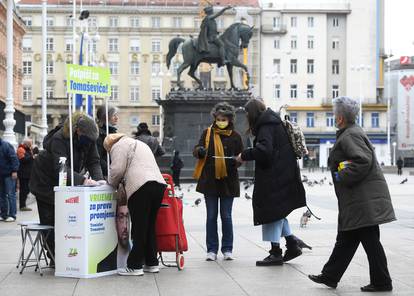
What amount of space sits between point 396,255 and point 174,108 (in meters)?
31.2

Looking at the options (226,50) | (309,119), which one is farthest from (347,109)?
(309,119)

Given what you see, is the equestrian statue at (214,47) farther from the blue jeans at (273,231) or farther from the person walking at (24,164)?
the blue jeans at (273,231)

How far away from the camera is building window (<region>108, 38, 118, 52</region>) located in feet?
349

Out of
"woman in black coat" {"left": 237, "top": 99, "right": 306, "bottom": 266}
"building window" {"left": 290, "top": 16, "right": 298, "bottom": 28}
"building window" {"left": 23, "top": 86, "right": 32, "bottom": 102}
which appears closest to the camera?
"woman in black coat" {"left": 237, "top": 99, "right": 306, "bottom": 266}

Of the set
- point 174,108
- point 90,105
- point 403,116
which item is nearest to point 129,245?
point 174,108

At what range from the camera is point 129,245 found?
10.5 m

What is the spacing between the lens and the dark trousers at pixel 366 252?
8.93m

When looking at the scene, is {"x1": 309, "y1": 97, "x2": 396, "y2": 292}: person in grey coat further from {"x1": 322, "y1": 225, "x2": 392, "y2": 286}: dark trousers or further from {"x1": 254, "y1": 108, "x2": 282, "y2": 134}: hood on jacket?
{"x1": 254, "y1": 108, "x2": 282, "y2": 134}: hood on jacket

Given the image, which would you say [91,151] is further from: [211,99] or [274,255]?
[211,99]

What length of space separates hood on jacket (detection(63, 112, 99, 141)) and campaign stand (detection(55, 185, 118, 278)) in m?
0.66

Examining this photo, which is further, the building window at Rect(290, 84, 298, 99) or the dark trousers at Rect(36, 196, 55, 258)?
the building window at Rect(290, 84, 298, 99)

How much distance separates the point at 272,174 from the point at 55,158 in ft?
8.36

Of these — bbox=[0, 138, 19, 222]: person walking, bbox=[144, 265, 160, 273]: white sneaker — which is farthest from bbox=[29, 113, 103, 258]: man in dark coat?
bbox=[0, 138, 19, 222]: person walking

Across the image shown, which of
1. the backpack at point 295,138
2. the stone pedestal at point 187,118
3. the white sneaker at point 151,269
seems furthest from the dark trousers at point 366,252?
the stone pedestal at point 187,118
